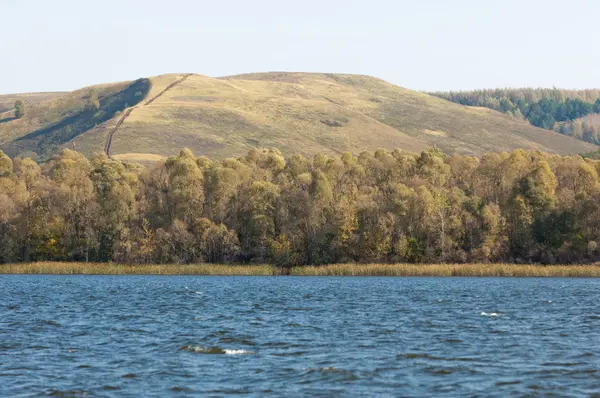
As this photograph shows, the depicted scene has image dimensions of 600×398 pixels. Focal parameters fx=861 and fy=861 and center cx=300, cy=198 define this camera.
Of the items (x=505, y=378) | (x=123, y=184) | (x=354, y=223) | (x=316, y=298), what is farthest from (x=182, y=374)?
(x=123, y=184)

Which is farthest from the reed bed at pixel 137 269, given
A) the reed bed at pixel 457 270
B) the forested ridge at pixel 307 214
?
the reed bed at pixel 457 270

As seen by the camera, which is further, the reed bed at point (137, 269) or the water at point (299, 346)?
the reed bed at point (137, 269)

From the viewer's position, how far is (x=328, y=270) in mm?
106250

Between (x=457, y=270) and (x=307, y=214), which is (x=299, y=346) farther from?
(x=307, y=214)

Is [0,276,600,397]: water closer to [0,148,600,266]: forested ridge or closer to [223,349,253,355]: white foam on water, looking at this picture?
[223,349,253,355]: white foam on water

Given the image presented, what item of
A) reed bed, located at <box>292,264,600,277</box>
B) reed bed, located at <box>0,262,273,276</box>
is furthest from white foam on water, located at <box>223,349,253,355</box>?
reed bed, located at <box>0,262,273,276</box>

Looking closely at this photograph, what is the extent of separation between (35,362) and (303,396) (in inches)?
472

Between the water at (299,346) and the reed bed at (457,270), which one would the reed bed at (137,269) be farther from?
the water at (299,346)

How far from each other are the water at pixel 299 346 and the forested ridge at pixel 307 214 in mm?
51930

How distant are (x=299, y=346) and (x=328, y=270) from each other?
69.8m

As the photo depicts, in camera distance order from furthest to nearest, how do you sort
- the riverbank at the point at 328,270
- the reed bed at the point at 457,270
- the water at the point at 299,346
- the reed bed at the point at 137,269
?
the reed bed at the point at 137,269 → the riverbank at the point at 328,270 → the reed bed at the point at 457,270 → the water at the point at 299,346

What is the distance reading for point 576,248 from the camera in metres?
115

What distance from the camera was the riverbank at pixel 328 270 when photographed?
100312 mm

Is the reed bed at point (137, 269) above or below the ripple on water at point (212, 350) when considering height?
below
